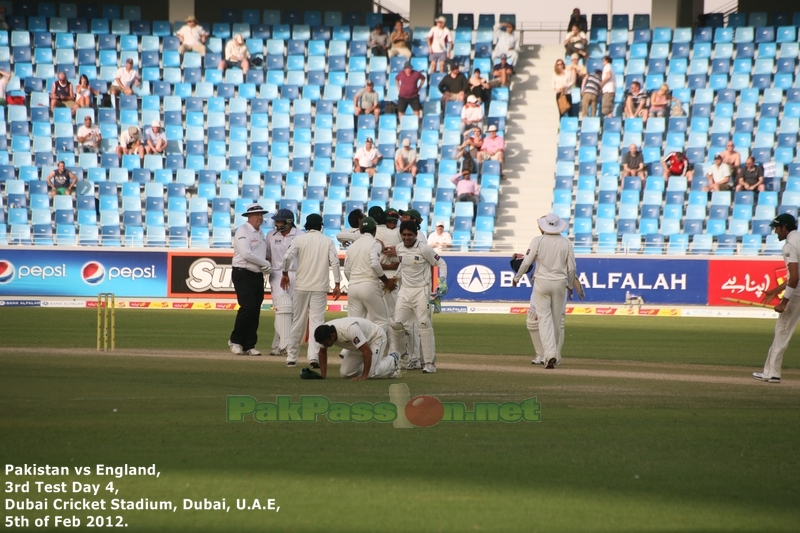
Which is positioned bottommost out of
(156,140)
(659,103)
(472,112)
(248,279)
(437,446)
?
(437,446)

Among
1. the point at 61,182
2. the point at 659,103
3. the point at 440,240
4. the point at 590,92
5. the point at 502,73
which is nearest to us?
the point at 440,240

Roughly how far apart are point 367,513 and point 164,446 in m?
2.37

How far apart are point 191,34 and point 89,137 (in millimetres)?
5010

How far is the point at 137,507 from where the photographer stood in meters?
6.17

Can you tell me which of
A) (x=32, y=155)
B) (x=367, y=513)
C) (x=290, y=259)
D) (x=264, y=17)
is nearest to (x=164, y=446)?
(x=367, y=513)

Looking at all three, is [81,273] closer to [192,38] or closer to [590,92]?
[192,38]

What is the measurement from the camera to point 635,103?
105ft

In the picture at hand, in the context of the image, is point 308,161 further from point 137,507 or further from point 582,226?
point 137,507

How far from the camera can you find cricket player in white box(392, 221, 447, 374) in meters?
13.0

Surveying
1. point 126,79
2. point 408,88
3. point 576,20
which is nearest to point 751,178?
point 576,20

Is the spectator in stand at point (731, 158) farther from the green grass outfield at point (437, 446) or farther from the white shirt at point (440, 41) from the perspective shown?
the green grass outfield at point (437, 446)

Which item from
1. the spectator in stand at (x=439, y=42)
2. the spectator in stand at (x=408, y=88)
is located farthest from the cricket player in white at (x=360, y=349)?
the spectator in stand at (x=439, y=42)

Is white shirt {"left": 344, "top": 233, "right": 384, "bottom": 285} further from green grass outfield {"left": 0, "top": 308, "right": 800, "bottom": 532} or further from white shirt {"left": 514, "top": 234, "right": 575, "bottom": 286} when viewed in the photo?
white shirt {"left": 514, "top": 234, "right": 575, "bottom": 286}

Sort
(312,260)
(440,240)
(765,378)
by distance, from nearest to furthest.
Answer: (765,378) < (312,260) < (440,240)
